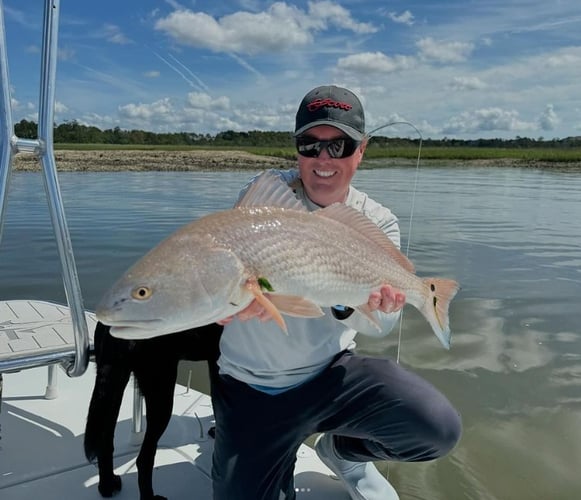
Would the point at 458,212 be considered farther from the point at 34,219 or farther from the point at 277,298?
the point at 277,298

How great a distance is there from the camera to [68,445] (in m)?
3.38

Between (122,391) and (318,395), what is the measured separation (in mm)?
1042

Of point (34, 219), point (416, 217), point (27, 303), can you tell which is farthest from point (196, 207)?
point (27, 303)

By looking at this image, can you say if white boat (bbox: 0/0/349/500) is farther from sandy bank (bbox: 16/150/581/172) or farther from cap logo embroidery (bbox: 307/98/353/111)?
sandy bank (bbox: 16/150/581/172)

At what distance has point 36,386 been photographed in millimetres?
4160

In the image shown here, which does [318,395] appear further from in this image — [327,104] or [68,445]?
[68,445]

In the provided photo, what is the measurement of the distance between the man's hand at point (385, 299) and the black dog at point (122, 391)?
1088 millimetres

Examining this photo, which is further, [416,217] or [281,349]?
[416,217]

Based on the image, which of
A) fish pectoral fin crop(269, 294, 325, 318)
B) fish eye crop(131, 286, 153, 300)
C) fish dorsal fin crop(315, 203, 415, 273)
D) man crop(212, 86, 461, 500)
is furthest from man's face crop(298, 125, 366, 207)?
fish eye crop(131, 286, 153, 300)

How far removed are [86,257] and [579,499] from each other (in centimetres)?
923

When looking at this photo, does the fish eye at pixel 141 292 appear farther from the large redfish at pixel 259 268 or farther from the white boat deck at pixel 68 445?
the white boat deck at pixel 68 445

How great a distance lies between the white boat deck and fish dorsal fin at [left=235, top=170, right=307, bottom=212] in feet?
4.13

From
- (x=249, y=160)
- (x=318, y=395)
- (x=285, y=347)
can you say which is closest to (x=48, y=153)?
(x=285, y=347)

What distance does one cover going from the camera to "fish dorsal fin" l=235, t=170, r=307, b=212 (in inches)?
92.0
